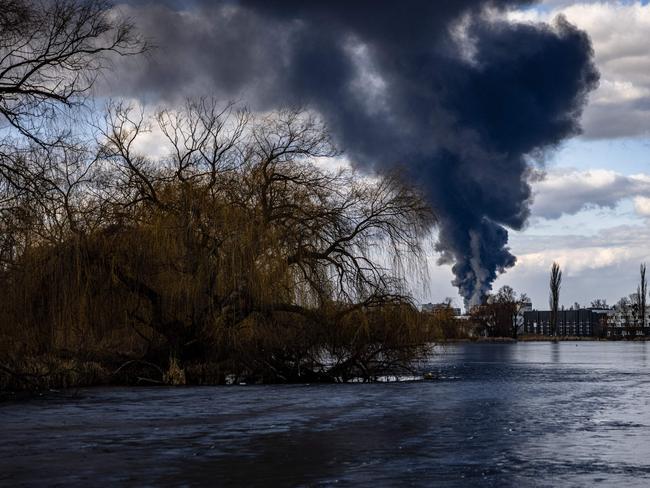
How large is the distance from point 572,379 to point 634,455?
24.0 meters

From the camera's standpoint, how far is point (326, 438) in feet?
62.6

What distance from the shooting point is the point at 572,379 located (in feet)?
131

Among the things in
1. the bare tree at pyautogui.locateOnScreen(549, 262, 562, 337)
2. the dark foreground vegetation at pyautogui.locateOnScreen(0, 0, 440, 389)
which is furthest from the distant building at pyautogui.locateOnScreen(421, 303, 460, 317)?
the bare tree at pyautogui.locateOnScreen(549, 262, 562, 337)

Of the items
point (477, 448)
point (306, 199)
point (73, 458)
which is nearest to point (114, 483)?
point (73, 458)

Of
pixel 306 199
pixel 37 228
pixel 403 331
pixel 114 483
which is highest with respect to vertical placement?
pixel 306 199

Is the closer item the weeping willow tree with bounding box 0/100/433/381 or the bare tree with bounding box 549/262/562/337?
the weeping willow tree with bounding box 0/100/433/381

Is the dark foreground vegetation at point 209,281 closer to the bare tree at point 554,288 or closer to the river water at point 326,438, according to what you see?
the river water at point 326,438

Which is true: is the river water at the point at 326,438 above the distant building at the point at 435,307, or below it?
below

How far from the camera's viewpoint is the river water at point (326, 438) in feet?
47.9

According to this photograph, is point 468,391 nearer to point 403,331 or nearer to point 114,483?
point 403,331

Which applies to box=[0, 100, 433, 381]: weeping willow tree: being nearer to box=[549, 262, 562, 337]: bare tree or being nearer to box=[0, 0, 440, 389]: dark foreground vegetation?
box=[0, 0, 440, 389]: dark foreground vegetation

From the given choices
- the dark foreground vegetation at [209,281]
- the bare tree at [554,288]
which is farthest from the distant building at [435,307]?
the bare tree at [554,288]

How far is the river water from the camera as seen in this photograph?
14586mm

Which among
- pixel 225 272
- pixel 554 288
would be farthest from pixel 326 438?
pixel 554 288
